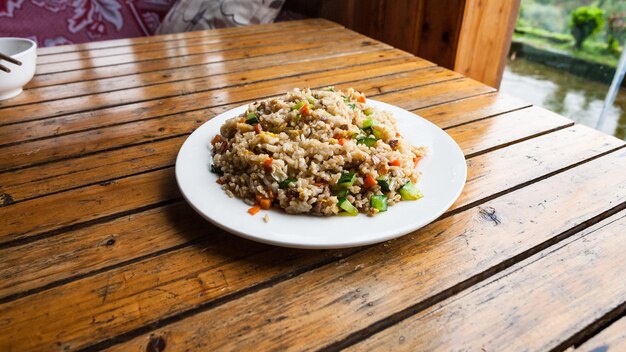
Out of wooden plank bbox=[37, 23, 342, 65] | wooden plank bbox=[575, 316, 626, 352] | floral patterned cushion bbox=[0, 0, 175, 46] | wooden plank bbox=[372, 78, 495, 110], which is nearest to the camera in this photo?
wooden plank bbox=[575, 316, 626, 352]

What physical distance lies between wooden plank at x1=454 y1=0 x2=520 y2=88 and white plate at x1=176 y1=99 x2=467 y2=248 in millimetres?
1287

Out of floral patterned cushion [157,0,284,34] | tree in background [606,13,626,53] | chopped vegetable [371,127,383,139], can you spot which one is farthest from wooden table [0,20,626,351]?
tree in background [606,13,626,53]

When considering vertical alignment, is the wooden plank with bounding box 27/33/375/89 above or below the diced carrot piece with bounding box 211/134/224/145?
below

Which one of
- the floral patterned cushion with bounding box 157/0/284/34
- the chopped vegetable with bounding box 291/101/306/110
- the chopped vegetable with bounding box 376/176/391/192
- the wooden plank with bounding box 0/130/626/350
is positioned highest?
the chopped vegetable with bounding box 291/101/306/110

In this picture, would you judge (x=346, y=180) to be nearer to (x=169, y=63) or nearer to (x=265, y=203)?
(x=265, y=203)

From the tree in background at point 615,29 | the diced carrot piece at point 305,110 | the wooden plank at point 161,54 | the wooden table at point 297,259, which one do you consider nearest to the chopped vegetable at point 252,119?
the diced carrot piece at point 305,110

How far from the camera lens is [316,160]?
83cm

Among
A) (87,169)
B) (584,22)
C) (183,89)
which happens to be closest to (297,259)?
(87,169)

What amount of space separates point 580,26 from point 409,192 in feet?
12.2

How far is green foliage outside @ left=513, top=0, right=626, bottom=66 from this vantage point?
10.6 ft

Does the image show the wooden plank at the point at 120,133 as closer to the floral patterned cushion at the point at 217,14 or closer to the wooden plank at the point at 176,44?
the wooden plank at the point at 176,44

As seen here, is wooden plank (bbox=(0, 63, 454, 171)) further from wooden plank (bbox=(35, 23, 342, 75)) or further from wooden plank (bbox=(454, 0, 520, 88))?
wooden plank (bbox=(454, 0, 520, 88))

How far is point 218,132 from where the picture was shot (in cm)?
103

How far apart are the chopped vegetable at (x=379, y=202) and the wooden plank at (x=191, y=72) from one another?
1.05 metres
